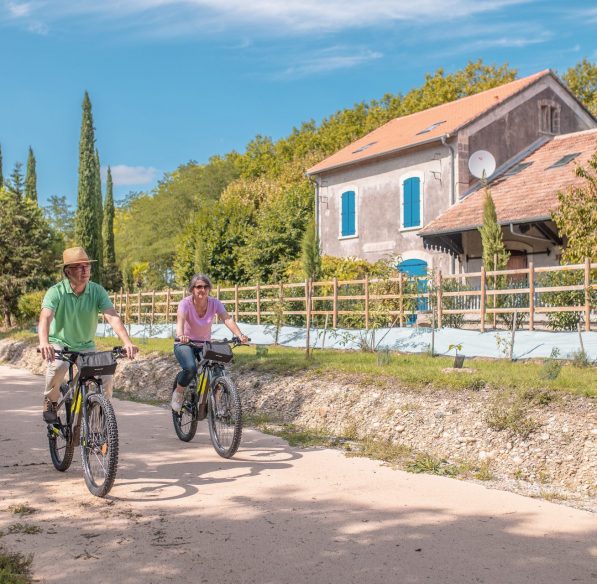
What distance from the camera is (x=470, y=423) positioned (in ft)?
28.7

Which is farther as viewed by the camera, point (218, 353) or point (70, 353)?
point (218, 353)

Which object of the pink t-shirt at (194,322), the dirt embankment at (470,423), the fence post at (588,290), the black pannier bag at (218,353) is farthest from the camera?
the fence post at (588,290)

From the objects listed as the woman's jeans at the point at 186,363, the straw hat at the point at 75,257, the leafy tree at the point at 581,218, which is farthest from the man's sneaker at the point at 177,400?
the leafy tree at the point at 581,218

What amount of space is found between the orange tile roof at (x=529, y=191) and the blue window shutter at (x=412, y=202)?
215cm

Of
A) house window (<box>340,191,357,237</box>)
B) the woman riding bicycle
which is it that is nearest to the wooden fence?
the woman riding bicycle

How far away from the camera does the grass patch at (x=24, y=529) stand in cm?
502

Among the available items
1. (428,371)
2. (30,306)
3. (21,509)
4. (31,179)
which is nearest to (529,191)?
(428,371)

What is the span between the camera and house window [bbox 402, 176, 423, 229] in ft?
89.5

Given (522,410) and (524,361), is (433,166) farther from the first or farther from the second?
(522,410)

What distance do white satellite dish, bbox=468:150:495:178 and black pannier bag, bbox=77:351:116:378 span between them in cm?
2161

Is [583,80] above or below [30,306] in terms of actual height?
above

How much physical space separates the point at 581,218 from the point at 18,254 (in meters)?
29.7

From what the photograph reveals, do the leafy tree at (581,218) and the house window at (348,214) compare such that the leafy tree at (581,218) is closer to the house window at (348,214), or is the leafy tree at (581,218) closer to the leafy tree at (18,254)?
the house window at (348,214)

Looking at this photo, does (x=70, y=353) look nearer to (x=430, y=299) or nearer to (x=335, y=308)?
(x=430, y=299)
